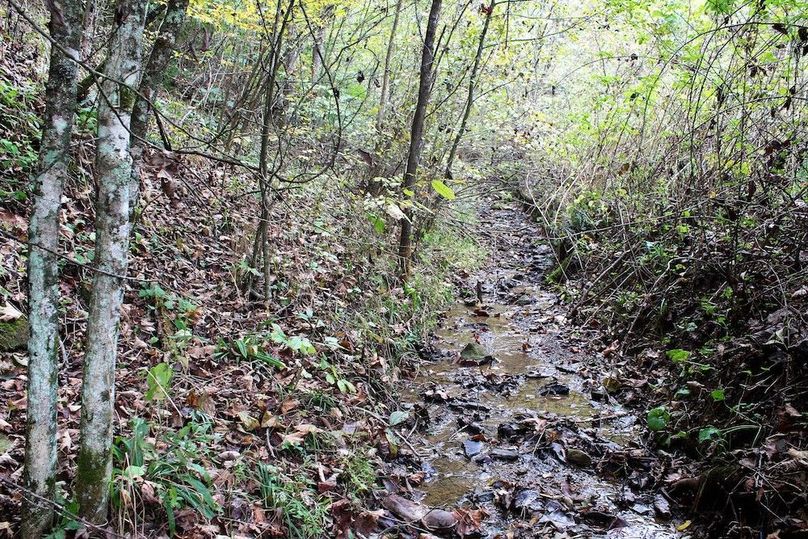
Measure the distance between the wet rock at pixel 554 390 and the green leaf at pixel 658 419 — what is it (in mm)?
1033

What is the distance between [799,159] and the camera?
15.6 feet

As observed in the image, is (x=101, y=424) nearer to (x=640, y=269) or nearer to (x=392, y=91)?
(x=640, y=269)

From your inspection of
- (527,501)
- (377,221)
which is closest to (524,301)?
(377,221)

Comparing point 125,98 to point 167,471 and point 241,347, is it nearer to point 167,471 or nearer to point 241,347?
point 167,471

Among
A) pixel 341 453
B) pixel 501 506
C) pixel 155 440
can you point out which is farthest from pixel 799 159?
pixel 155 440

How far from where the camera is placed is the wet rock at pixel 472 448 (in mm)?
4723

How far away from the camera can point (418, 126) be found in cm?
756

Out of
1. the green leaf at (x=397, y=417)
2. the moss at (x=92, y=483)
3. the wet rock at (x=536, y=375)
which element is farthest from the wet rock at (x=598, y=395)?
the moss at (x=92, y=483)

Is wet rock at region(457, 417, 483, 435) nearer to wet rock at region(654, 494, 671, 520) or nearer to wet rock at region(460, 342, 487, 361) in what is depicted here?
wet rock at region(460, 342, 487, 361)

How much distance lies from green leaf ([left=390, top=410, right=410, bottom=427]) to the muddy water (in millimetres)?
223

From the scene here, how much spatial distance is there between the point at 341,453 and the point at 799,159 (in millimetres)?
4596

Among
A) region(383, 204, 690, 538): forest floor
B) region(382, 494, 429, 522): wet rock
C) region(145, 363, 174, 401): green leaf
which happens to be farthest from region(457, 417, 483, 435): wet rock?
region(145, 363, 174, 401): green leaf

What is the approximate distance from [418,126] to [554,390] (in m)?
3.97

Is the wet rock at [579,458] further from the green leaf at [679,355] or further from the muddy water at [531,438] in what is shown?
the green leaf at [679,355]
